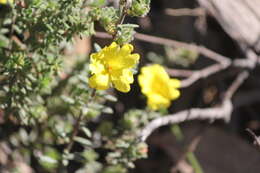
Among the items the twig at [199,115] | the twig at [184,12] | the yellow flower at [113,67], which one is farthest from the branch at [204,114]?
the yellow flower at [113,67]

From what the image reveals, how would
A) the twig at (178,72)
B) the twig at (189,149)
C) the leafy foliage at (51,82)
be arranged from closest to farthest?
the leafy foliage at (51,82) → the twig at (189,149) → the twig at (178,72)

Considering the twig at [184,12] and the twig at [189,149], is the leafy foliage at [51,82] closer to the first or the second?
the twig at [189,149]

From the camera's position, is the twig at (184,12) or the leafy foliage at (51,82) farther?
the twig at (184,12)

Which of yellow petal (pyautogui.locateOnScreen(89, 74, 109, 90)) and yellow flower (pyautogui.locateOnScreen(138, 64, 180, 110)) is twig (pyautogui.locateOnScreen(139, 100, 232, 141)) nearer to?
yellow flower (pyautogui.locateOnScreen(138, 64, 180, 110))

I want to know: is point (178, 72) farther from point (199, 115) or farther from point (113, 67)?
point (113, 67)

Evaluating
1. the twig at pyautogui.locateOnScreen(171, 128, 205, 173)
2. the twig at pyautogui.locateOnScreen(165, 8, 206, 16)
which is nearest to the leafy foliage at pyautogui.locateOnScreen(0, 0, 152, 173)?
the twig at pyautogui.locateOnScreen(171, 128, 205, 173)

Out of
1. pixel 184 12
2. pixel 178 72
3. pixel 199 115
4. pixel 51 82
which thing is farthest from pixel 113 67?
pixel 184 12

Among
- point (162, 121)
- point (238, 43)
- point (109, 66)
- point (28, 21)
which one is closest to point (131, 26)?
point (109, 66)

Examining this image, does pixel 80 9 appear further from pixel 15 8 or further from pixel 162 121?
pixel 162 121

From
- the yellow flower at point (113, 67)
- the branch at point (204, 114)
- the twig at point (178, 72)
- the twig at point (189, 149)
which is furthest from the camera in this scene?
the twig at point (178, 72)
